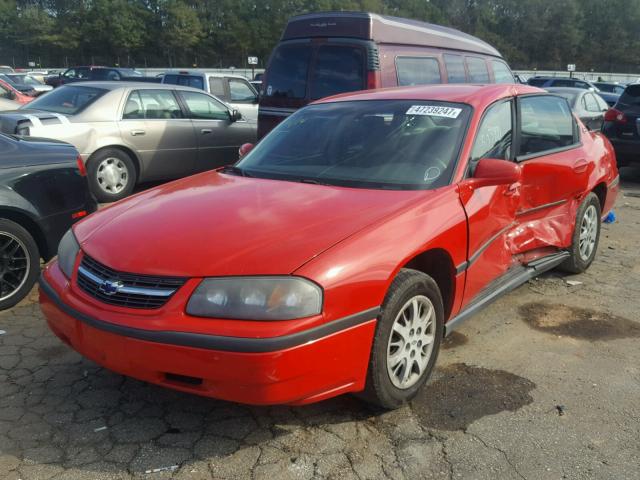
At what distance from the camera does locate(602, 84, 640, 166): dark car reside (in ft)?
31.3

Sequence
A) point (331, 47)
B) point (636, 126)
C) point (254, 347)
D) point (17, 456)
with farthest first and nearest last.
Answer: point (636, 126) → point (331, 47) → point (17, 456) → point (254, 347)

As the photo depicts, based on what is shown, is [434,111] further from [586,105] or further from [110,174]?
[586,105]

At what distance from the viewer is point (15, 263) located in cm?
434

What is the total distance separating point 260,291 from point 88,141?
585 cm

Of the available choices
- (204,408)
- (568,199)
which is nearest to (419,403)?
(204,408)

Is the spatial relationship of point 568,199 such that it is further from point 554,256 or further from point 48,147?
point 48,147

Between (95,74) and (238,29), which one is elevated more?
(238,29)

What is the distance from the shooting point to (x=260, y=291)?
8.13 feet

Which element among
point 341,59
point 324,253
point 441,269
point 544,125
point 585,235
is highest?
point 341,59

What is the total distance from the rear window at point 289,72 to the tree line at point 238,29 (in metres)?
61.1

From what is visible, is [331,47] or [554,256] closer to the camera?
[554,256]

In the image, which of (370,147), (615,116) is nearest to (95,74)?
(615,116)

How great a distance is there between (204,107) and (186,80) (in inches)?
181

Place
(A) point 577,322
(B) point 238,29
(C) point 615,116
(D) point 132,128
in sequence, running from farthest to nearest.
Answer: (B) point 238,29
(C) point 615,116
(D) point 132,128
(A) point 577,322
